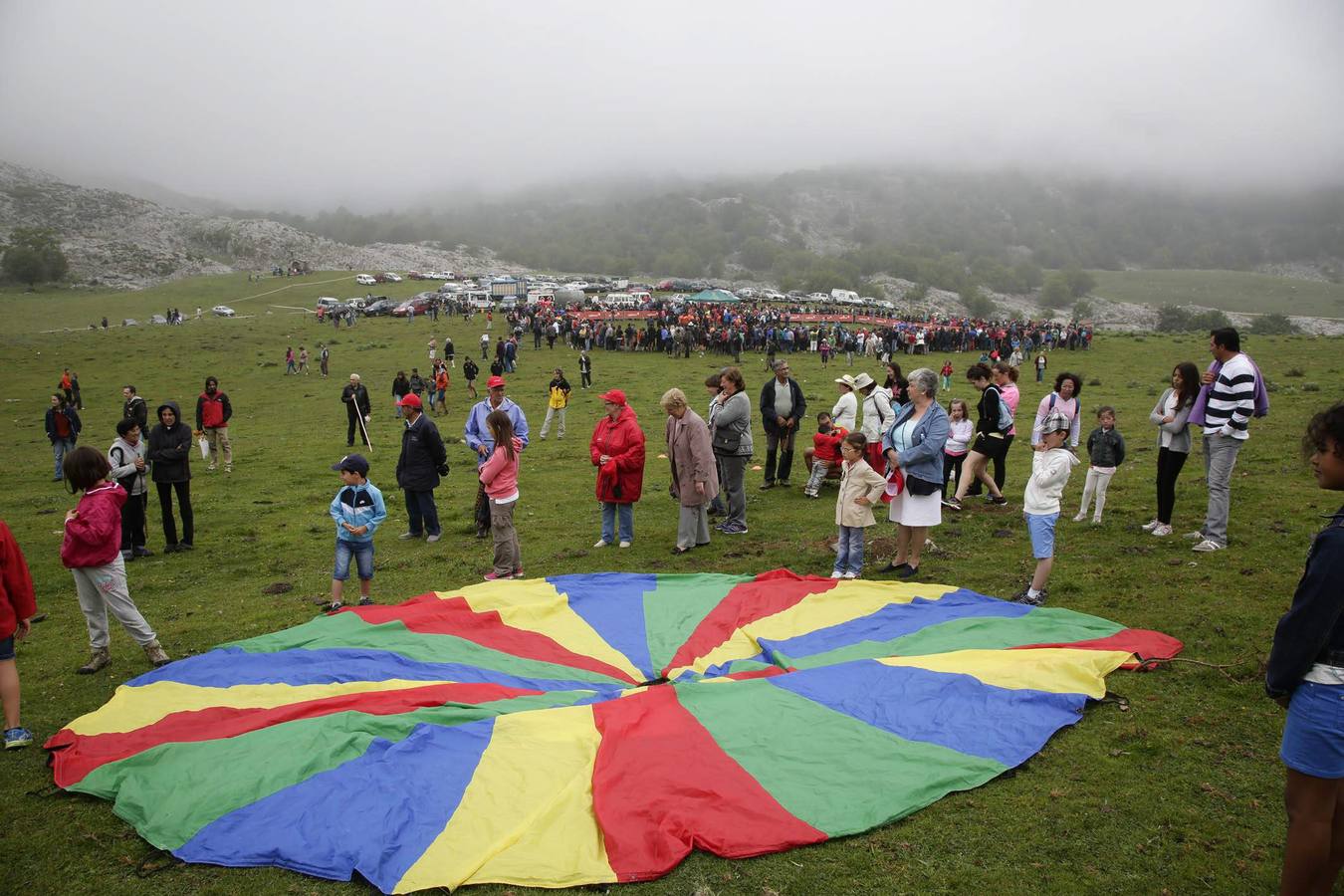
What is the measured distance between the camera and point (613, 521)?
420 inches

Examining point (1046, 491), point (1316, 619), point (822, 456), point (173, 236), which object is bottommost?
point (822, 456)

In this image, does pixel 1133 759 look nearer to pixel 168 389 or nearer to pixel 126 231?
pixel 168 389

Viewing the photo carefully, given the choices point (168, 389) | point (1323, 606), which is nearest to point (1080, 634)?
point (1323, 606)

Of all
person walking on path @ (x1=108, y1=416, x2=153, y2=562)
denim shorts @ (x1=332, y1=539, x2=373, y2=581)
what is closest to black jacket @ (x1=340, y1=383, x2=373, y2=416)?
person walking on path @ (x1=108, y1=416, x2=153, y2=562)

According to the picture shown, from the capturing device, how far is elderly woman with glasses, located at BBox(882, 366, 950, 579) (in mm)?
8078

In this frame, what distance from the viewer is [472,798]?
4559mm

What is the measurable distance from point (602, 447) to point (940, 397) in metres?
19.2

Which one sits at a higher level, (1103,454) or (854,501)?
(1103,454)

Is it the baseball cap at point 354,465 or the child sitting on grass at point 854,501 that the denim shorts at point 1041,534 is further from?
the baseball cap at point 354,465

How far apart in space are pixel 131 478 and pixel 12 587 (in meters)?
5.60

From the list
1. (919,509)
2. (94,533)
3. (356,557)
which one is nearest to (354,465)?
(356,557)

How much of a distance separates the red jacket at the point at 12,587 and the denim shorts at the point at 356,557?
2532 millimetres

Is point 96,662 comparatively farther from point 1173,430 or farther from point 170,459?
point 1173,430

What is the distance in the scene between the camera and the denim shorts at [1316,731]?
10.3ft
